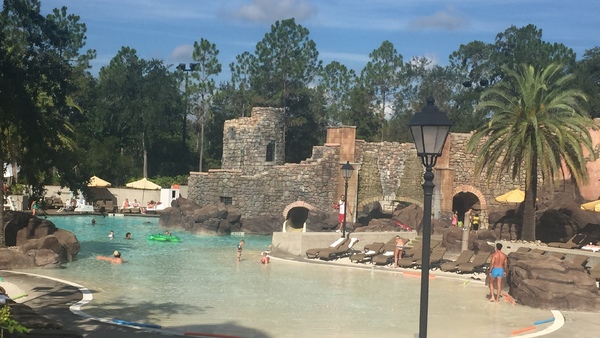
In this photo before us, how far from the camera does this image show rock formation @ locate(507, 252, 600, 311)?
16.3 metres

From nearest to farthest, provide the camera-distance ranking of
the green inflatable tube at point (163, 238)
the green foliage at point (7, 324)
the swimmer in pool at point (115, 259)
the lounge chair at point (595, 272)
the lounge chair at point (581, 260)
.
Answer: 1. the green foliage at point (7, 324)
2. the lounge chair at point (595, 272)
3. the lounge chair at point (581, 260)
4. the swimmer in pool at point (115, 259)
5. the green inflatable tube at point (163, 238)

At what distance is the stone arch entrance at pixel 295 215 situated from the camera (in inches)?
1678

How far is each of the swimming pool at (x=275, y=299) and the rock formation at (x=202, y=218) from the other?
11.6 m

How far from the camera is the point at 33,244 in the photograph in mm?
21047

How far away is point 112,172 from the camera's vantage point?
53750 millimetres

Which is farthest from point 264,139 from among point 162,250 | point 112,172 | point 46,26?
point 46,26

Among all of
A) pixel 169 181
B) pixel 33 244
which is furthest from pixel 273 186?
pixel 33 244

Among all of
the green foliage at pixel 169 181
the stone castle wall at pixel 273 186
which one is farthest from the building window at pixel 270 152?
the green foliage at pixel 169 181

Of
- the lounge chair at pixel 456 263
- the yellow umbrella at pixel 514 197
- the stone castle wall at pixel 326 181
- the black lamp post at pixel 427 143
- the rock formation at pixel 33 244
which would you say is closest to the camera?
the black lamp post at pixel 427 143

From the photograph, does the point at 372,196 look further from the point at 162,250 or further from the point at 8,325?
the point at 8,325

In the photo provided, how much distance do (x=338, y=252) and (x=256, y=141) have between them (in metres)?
22.1

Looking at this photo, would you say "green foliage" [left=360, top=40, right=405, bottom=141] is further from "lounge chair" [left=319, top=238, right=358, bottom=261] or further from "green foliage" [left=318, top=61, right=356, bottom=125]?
"lounge chair" [left=319, top=238, right=358, bottom=261]

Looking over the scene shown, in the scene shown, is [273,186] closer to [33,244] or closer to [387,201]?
[387,201]

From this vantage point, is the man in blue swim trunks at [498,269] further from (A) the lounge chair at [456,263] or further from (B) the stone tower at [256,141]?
(B) the stone tower at [256,141]
